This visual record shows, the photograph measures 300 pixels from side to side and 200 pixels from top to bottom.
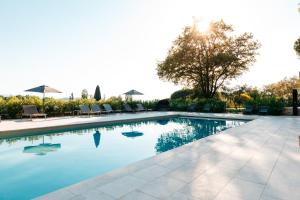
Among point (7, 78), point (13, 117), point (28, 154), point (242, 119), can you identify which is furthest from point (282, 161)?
point (7, 78)

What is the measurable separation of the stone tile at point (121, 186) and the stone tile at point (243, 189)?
1.33 metres

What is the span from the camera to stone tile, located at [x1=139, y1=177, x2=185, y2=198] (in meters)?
3.10

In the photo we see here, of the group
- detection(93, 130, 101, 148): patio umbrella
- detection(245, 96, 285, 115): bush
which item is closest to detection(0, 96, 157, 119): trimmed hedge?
detection(93, 130, 101, 148): patio umbrella

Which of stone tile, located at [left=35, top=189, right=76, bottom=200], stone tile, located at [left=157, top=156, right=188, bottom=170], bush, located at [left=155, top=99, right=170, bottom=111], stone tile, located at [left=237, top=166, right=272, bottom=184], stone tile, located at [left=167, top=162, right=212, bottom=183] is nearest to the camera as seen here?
stone tile, located at [left=35, top=189, right=76, bottom=200]

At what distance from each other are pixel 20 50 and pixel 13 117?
851 centimetres

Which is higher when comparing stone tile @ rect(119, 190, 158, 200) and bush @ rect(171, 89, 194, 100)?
bush @ rect(171, 89, 194, 100)

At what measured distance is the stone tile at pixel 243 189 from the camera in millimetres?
3033

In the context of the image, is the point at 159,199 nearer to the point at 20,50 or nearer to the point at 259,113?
the point at 259,113

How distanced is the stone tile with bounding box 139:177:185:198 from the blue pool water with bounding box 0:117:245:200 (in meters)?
2.11

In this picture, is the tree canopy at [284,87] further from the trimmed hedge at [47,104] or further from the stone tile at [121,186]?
the stone tile at [121,186]

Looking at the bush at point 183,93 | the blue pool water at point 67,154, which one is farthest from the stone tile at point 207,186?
the bush at point 183,93

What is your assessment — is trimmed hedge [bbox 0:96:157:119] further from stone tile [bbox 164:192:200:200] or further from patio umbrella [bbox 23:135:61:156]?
stone tile [bbox 164:192:200:200]

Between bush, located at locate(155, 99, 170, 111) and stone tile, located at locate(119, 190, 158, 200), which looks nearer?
stone tile, located at locate(119, 190, 158, 200)

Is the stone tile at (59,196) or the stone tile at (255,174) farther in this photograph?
the stone tile at (255,174)
